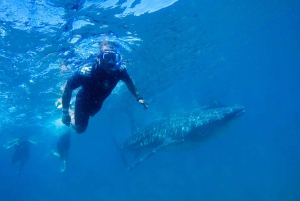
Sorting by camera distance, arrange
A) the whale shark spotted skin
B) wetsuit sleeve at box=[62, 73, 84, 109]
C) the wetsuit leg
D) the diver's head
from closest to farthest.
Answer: the diver's head, wetsuit sleeve at box=[62, 73, 84, 109], the wetsuit leg, the whale shark spotted skin

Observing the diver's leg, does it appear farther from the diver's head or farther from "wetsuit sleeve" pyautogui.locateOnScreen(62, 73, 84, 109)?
the diver's head

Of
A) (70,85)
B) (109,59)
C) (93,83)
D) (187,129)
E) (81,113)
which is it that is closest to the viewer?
(109,59)

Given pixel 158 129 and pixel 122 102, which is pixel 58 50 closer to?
pixel 158 129

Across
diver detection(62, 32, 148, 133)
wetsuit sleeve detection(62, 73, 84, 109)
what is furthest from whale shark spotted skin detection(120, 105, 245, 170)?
wetsuit sleeve detection(62, 73, 84, 109)

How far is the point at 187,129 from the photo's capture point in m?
14.1

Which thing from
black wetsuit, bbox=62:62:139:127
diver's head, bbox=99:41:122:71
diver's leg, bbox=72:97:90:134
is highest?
diver's head, bbox=99:41:122:71

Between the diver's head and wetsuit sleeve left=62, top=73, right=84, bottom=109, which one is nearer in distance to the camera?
the diver's head

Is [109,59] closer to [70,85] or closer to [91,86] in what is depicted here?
[91,86]

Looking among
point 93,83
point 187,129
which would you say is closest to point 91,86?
point 93,83

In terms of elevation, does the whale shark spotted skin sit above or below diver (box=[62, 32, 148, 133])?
below

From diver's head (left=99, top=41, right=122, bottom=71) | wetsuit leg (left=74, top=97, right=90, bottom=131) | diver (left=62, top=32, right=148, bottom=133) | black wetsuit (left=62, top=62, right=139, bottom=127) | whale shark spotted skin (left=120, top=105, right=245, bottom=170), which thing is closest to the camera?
diver's head (left=99, top=41, right=122, bottom=71)

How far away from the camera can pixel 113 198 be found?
42031 millimetres

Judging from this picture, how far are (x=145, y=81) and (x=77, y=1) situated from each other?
15.0 m

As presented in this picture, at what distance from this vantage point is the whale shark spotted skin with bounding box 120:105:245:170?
12.7m
